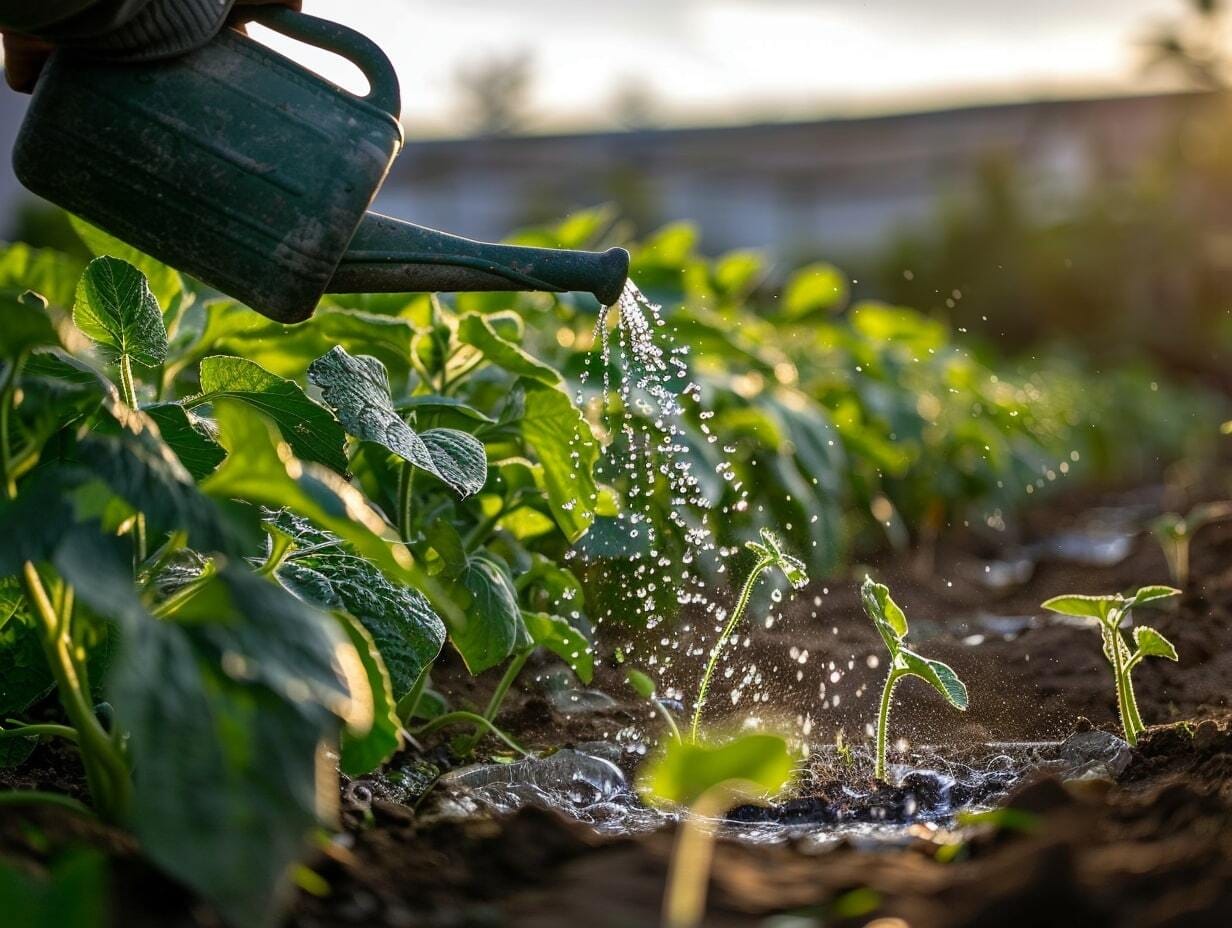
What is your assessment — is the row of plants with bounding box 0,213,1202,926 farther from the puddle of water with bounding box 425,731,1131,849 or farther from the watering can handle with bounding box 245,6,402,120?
the watering can handle with bounding box 245,6,402,120

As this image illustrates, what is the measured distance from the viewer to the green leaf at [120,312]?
49.9 inches

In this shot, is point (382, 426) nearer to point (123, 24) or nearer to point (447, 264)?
point (447, 264)

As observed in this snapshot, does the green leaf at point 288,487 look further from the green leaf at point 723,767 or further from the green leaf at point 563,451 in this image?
the green leaf at point 563,451

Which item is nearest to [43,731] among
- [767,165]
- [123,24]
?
[123,24]

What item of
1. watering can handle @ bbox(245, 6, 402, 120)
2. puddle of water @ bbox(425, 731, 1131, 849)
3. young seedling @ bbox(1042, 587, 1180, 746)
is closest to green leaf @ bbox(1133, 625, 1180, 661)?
young seedling @ bbox(1042, 587, 1180, 746)

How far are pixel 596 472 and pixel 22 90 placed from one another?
1.02m

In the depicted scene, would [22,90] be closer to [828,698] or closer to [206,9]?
[206,9]

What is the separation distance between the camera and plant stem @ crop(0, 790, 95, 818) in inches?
36.3

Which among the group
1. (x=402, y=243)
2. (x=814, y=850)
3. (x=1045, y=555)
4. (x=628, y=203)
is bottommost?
(x=814, y=850)

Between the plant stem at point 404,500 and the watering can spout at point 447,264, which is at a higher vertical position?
the watering can spout at point 447,264

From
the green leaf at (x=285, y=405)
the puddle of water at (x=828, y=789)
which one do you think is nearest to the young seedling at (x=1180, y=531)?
the puddle of water at (x=828, y=789)

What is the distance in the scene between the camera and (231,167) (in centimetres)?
132

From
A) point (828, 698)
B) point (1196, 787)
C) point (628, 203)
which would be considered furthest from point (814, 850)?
point (628, 203)

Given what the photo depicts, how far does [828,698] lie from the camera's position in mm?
2080
